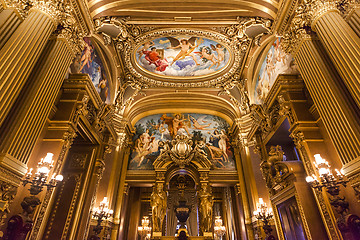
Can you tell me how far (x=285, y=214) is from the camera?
22.8 ft

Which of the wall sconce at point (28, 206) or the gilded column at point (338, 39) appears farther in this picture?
the gilded column at point (338, 39)

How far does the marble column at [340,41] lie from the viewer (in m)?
4.17

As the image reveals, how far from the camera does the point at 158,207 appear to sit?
1057cm

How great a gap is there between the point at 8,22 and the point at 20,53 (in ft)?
2.82

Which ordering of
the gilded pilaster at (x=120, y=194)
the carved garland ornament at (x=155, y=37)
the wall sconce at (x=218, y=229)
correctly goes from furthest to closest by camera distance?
the wall sconce at (x=218, y=229) < the gilded pilaster at (x=120, y=194) < the carved garland ornament at (x=155, y=37)

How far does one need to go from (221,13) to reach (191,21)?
127 centimetres

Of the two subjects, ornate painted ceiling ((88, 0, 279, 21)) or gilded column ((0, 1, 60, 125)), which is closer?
gilded column ((0, 1, 60, 125))

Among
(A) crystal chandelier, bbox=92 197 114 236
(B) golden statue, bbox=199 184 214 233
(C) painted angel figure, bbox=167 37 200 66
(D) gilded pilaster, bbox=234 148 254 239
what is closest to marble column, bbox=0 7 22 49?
(A) crystal chandelier, bbox=92 197 114 236

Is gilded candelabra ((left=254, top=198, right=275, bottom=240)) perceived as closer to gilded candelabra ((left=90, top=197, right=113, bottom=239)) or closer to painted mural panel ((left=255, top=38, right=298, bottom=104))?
painted mural panel ((left=255, top=38, right=298, bottom=104))

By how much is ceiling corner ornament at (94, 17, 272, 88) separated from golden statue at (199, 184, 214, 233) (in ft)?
19.4

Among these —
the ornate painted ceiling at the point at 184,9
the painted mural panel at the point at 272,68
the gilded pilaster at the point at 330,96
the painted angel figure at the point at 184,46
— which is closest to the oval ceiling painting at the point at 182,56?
the painted angel figure at the point at 184,46

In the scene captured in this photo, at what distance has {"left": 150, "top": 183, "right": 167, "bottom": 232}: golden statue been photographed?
1027cm

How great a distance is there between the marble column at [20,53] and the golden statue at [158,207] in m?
8.25

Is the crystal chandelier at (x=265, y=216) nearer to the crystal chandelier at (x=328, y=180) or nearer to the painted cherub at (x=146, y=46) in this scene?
the crystal chandelier at (x=328, y=180)
